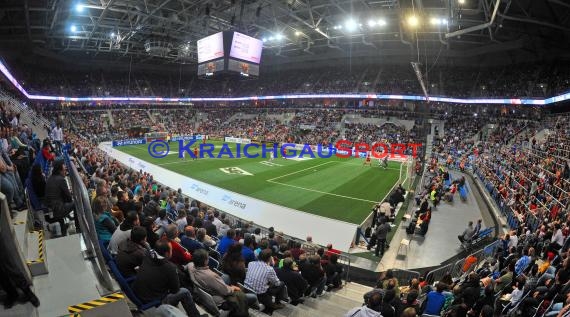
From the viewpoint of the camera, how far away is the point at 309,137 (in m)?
49.8

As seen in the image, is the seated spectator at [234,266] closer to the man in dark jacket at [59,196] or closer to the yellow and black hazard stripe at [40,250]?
the yellow and black hazard stripe at [40,250]

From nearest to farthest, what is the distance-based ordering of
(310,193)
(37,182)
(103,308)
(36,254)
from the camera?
(103,308) < (36,254) < (37,182) < (310,193)

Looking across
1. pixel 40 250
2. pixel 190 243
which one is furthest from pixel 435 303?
pixel 40 250

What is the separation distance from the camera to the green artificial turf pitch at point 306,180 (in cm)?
1898

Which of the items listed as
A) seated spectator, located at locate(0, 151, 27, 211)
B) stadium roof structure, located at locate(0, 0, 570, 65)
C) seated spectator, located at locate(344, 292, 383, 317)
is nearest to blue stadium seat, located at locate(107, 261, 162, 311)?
seated spectator, located at locate(0, 151, 27, 211)

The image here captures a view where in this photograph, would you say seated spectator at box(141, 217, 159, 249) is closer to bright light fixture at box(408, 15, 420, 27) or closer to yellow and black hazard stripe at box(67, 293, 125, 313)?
yellow and black hazard stripe at box(67, 293, 125, 313)

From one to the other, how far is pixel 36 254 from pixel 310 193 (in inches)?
684

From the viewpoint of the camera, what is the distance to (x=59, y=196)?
20.6 feet

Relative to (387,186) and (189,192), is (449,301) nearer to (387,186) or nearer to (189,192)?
(189,192)

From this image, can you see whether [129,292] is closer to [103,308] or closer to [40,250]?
[103,308]

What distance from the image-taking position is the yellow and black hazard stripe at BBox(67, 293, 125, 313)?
12.3ft

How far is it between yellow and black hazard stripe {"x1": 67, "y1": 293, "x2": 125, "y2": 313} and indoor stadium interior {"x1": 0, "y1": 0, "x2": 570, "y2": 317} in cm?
2

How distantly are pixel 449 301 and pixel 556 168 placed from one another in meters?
15.3

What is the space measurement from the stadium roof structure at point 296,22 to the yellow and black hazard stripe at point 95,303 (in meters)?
23.0
